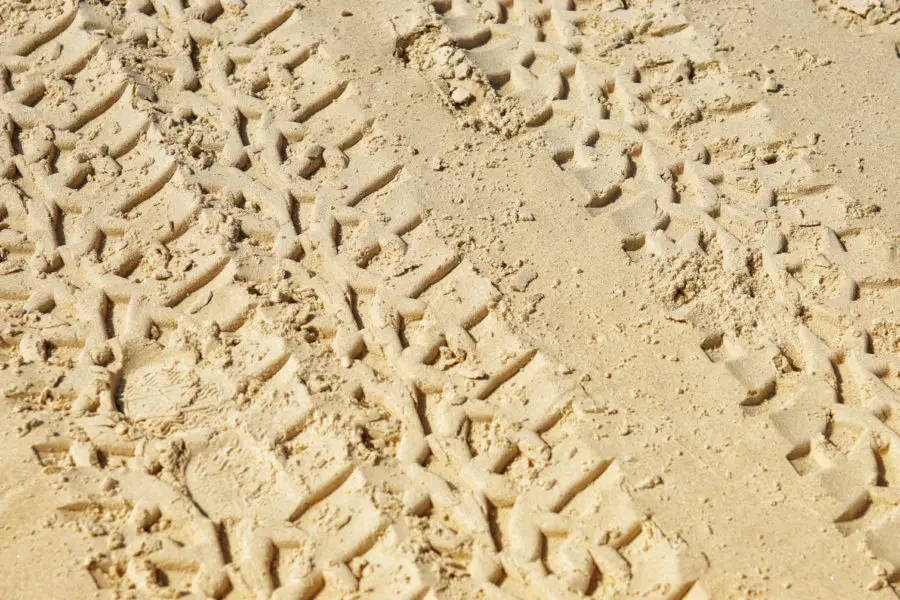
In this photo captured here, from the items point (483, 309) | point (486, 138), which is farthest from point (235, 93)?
point (483, 309)

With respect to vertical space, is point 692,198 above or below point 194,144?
below

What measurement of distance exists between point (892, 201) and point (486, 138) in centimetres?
125

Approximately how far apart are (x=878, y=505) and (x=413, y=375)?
44.8 inches

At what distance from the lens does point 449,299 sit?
2729mm

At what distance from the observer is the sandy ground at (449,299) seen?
227 cm

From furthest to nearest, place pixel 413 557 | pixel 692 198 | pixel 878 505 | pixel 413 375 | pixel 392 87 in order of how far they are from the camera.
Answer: pixel 392 87 → pixel 692 198 → pixel 413 375 → pixel 878 505 → pixel 413 557

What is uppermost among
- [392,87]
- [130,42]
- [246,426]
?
[130,42]

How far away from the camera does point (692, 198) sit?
3.05 metres

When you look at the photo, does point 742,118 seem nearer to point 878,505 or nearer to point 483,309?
point 483,309

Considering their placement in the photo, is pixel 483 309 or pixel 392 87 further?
pixel 392 87

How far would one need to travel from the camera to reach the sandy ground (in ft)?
7.45

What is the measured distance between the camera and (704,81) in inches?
134

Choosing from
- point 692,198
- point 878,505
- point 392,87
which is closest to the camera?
point 878,505

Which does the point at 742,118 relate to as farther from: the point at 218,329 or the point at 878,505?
the point at 218,329
